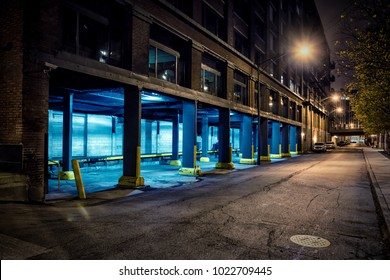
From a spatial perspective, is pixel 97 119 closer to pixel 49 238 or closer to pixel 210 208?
pixel 210 208

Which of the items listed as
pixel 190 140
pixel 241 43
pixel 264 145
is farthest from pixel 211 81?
pixel 264 145

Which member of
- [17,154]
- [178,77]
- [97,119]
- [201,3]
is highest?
[201,3]

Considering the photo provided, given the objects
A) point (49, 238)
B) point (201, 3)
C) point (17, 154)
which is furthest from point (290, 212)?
point (201, 3)

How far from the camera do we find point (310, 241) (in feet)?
18.7

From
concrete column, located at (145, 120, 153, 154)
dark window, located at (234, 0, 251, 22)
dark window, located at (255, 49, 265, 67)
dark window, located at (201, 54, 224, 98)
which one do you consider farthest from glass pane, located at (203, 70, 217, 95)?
dark window, located at (255, 49, 265, 67)

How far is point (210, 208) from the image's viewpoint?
8.57 meters

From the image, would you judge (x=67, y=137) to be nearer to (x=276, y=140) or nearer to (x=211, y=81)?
(x=211, y=81)

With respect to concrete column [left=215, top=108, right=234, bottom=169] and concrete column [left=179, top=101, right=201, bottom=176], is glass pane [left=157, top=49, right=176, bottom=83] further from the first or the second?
concrete column [left=215, top=108, right=234, bottom=169]

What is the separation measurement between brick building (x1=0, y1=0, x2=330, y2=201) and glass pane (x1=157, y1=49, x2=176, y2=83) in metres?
0.06

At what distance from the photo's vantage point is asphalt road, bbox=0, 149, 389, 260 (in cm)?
510

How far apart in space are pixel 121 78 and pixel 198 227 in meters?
7.53

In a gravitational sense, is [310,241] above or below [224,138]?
below

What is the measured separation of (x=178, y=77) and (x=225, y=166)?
739 cm

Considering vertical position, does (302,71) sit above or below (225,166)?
above
